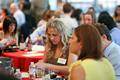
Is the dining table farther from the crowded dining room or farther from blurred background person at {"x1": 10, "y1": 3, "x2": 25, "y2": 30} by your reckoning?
blurred background person at {"x1": 10, "y1": 3, "x2": 25, "y2": 30}

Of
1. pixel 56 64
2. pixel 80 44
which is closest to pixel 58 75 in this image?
pixel 56 64

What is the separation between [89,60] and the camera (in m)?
2.35

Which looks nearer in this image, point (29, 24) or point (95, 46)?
point (95, 46)

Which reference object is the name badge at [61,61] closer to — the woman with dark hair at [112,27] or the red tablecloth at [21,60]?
the red tablecloth at [21,60]

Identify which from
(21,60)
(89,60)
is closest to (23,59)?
(21,60)

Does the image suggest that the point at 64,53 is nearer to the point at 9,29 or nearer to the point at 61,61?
the point at 61,61

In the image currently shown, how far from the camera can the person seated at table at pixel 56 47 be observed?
3.52 metres

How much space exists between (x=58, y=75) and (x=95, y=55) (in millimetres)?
1090

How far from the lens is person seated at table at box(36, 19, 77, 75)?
3.52 m

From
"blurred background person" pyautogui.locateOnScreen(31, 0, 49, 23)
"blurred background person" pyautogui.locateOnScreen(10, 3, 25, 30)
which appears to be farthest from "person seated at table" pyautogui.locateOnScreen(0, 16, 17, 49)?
"blurred background person" pyautogui.locateOnScreen(31, 0, 49, 23)

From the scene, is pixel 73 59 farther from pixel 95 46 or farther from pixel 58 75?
pixel 95 46

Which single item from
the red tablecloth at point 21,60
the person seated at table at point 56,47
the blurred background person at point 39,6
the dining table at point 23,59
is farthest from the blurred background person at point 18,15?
the person seated at table at point 56,47

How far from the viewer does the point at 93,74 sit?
2355mm

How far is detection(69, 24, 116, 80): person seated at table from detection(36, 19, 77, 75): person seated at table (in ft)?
3.40
